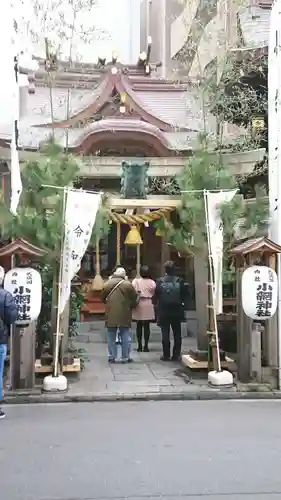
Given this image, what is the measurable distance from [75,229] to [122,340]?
292 cm

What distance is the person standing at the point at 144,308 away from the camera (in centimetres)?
1288

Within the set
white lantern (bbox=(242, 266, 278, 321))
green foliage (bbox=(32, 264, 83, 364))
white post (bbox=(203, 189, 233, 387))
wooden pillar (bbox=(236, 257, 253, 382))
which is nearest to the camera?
white lantern (bbox=(242, 266, 278, 321))

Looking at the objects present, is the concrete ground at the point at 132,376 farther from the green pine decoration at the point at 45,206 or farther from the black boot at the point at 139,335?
the green pine decoration at the point at 45,206

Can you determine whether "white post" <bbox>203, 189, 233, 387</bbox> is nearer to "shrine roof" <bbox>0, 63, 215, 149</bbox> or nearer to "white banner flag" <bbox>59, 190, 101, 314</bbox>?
"white banner flag" <bbox>59, 190, 101, 314</bbox>

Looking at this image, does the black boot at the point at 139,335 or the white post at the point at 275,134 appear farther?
the black boot at the point at 139,335

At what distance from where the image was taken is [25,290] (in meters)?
9.38

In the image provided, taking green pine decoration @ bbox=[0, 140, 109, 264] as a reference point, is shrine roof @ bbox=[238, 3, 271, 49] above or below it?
above

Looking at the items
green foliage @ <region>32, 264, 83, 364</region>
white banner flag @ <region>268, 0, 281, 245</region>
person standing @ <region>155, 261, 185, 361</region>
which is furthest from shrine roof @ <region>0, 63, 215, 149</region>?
green foliage @ <region>32, 264, 83, 364</region>

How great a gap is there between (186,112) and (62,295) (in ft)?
32.9

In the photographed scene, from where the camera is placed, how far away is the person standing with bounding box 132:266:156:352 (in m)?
12.9

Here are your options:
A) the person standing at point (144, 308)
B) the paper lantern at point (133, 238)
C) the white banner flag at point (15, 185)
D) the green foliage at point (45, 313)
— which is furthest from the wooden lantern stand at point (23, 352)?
the paper lantern at point (133, 238)

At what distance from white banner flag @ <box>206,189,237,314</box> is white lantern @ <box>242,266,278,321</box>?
1.60 ft

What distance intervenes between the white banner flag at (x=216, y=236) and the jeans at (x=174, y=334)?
186cm

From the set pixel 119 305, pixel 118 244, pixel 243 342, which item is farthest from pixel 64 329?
pixel 118 244
